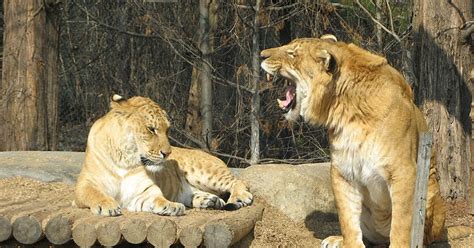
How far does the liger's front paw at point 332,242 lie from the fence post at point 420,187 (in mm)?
830

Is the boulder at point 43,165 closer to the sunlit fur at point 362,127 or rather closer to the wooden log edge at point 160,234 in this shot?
the wooden log edge at point 160,234

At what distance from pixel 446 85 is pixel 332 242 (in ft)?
6.05

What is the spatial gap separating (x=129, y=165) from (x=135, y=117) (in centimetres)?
32

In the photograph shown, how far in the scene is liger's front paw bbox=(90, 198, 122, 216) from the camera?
532cm

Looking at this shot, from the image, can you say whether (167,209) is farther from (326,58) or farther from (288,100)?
(326,58)

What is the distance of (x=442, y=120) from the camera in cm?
686

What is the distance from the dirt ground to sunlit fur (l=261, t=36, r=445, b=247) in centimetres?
46

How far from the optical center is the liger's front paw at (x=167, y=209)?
5.50 m

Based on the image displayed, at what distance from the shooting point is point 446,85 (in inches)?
269

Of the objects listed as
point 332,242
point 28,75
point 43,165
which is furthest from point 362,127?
point 28,75

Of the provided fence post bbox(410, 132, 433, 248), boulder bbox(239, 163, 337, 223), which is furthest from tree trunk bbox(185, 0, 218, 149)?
fence post bbox(410, 132, 433, 248)

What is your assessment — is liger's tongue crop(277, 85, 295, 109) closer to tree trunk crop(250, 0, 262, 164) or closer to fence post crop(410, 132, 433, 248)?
fence post crop(410, 132, 433, 248)

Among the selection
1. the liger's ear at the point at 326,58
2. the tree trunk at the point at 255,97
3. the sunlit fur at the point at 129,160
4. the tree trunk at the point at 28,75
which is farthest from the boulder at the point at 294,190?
the tree trunk at the point at 28,75

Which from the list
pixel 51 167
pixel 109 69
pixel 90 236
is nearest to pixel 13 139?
pixel 51 167
